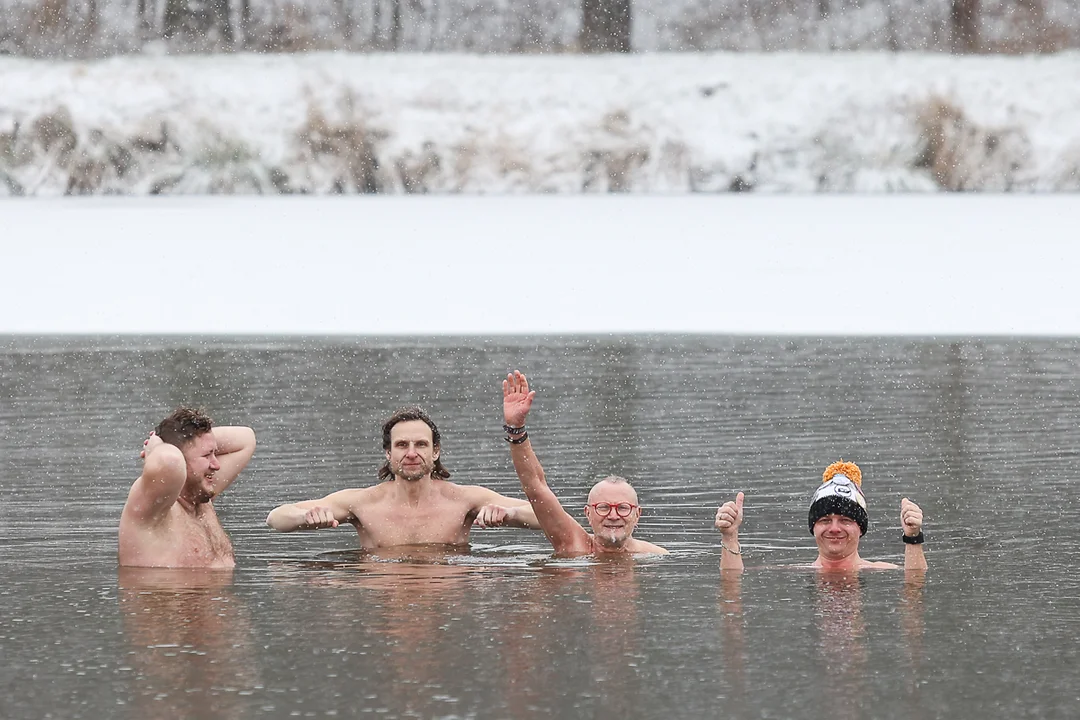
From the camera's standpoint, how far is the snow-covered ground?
1903 centimetres

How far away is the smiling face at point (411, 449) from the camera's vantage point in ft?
28.9

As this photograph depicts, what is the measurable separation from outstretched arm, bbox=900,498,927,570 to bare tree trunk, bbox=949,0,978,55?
31933mm

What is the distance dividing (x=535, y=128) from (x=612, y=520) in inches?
1087

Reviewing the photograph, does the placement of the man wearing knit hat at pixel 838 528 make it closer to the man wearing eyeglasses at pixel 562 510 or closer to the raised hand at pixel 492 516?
the man wearing eyeglasses at pixel 562 510

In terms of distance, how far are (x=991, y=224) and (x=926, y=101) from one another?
27.2 feet

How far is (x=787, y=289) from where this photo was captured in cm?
2119

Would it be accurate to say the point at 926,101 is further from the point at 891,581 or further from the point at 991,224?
the point at 891,581

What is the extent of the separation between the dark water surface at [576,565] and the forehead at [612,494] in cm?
27

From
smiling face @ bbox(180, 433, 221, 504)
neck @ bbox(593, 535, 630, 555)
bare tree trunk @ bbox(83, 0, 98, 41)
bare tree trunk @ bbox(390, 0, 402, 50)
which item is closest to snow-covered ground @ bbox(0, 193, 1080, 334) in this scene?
bare tree trunk @ bbox(83, 0, 98, 41)

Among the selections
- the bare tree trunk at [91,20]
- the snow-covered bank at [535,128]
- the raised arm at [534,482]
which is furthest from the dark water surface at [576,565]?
the bare tree trunk at [91,20]

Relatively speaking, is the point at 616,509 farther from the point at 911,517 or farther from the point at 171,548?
the point at 171,548

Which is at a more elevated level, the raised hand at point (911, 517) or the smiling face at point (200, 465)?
the smiling face at point (200, 465)

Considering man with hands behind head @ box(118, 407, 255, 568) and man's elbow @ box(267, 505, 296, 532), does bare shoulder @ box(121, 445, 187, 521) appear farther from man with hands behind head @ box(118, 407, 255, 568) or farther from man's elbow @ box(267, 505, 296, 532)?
man's elbow @ box(267, 505, 296, 532)

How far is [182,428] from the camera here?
25.7 feet
